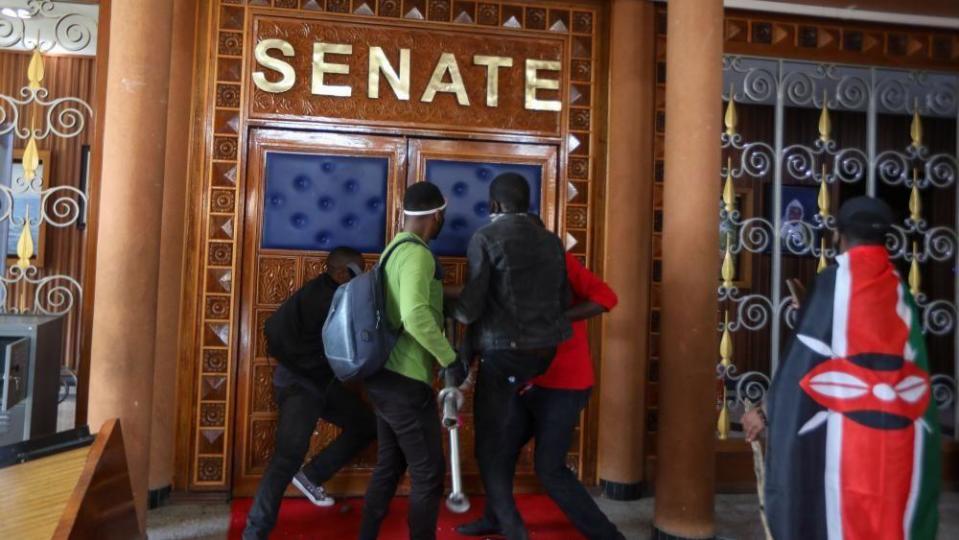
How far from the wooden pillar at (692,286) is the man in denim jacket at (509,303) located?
2.58 ft

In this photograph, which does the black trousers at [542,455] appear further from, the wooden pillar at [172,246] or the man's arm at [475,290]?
the wooden pillar at [172,246]

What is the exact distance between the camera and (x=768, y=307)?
15.5ft

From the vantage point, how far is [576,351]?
3182mm

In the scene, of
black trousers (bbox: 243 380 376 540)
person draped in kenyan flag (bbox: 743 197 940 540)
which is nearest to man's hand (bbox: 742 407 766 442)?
person draped in kenyan flag (bbox: 743 197 940 540)

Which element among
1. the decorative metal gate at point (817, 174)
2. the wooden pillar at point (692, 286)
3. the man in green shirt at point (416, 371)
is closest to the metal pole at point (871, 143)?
the decorative metal gate at point (817, 174)

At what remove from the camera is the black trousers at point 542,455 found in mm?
3092

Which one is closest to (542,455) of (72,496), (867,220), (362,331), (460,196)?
(362,331)

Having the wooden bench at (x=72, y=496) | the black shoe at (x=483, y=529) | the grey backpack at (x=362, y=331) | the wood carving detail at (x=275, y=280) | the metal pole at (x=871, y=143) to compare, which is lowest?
the black shoe at (x=483, y=529)

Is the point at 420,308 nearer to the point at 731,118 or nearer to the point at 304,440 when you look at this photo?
the point at 304,440

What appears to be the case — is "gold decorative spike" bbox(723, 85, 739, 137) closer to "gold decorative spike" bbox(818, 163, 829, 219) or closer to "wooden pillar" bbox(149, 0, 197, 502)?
"gold decorative spike" bbox(818, 163, 829, 219)

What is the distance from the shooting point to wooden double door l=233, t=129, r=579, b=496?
415 centimetres

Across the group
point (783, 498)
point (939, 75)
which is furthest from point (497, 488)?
point (939, 75)

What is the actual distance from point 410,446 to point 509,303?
68 cm

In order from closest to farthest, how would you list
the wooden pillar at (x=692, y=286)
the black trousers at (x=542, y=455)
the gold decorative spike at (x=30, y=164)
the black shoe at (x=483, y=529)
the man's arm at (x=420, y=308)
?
the man's arm at (x=420, y=308) < the black trousers at (x=542, y=455) < the wooden pillar at (x=692, y=286) < the black shoe at (x=483, y=529) < the gold decorative spike at (x=30, y=164)
